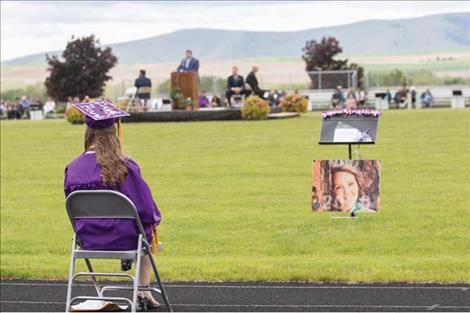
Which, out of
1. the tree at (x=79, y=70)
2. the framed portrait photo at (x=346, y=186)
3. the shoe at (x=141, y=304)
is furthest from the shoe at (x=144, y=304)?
the tree at (x=79, y=70)

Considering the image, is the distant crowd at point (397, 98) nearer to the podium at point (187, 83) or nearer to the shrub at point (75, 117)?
the podium at point (187, 83)

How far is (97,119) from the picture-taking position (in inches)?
337

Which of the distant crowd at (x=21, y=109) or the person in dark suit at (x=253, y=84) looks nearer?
the person in dark suit at (x=253, y=84)

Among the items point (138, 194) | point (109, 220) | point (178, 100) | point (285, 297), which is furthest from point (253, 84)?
point (109, 220)

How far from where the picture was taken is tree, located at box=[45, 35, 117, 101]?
8106cm

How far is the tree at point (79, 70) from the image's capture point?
266ft

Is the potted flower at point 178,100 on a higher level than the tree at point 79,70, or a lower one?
lower

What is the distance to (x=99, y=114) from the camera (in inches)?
339

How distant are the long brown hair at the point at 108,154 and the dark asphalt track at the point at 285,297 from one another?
2.16 meters

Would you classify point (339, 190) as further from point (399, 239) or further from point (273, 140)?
point (273, 140)

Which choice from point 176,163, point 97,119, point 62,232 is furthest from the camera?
point 176,163

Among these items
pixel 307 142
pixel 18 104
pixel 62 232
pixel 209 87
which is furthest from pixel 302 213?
pixel 209 87

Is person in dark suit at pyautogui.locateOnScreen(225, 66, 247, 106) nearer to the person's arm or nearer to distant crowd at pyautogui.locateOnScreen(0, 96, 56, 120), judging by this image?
distant crowd at pyautogui.locateOnScreen(0, 96, 56, 120)

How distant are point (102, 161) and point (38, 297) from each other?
3.01 metres
